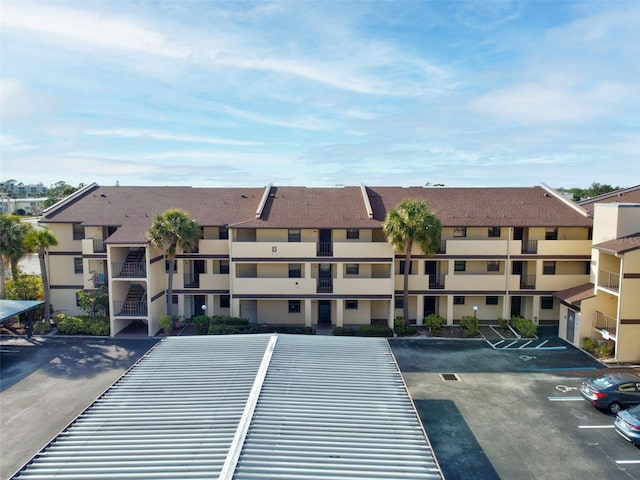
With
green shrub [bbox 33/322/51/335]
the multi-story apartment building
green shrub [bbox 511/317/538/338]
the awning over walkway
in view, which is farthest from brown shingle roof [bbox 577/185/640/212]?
green shrub [bbox 33/322/51/335]

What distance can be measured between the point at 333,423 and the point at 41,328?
26215 millimetres

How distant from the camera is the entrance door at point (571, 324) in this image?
28.4 metres

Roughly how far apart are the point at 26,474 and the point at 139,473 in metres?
2.61

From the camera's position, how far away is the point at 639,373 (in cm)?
2359

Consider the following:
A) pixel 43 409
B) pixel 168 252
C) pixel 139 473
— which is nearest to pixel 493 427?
pixel 139 473

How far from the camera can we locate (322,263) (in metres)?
31.3

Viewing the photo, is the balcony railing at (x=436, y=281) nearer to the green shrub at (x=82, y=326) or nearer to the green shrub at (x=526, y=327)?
the green shrub at (x=526, y=327)

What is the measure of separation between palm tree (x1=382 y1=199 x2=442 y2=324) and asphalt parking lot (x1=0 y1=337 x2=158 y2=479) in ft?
55.2

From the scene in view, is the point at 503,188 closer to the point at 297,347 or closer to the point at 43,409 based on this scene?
the point at 297,347

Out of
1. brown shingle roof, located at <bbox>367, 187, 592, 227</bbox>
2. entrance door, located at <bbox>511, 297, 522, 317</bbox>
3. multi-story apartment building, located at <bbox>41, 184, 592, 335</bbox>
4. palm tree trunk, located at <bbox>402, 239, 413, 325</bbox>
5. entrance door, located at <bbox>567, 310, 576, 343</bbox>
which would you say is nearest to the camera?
entrance door, located at <bbox>567, 310, 576, 343</bbox>

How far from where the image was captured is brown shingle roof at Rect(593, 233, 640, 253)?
2492 centimetres

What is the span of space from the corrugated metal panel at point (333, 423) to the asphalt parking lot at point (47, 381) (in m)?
9.96

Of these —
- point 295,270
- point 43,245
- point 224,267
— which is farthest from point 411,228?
point 43,245

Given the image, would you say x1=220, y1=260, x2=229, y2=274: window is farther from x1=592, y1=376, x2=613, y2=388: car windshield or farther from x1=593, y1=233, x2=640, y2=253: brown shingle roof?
x1=593, y1=233, x2=640, y2=253: brown shingle roof
